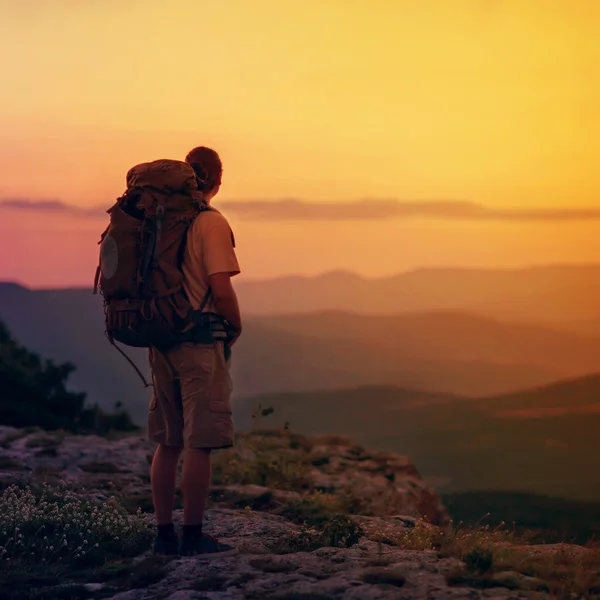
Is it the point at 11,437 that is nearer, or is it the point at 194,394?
the point at 194,394

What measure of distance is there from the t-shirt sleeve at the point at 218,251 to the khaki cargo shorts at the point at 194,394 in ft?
1.73

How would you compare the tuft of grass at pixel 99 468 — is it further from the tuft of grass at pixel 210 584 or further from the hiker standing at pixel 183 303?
the tuft of grass at pixel 210 584

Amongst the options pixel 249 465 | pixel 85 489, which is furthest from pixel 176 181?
pixel 249 465

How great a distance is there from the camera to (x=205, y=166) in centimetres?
684

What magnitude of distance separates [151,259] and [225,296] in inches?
21.2

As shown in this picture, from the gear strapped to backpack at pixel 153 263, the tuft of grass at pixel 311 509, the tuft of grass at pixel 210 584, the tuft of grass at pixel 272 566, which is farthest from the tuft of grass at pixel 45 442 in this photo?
the tuft of grass at pixel 210 584

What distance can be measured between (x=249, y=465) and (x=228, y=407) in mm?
5186

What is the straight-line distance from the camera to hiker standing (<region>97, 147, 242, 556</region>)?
646cm

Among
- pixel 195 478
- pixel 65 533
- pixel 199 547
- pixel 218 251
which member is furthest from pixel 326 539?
pixel 218 251

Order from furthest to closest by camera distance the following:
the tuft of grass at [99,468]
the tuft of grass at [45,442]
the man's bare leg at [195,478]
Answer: the tuft of grass at [45,442] → the tuft of grass at [99,468] → the man's bare leg at [195,478]

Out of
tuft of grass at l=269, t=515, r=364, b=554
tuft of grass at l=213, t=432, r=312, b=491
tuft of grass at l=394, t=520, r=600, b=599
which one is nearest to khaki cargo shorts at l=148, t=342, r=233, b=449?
tuft of grass at l=269, t=515, r=364, b=554

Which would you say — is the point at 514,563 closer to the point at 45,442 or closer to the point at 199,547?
the point at 199,547

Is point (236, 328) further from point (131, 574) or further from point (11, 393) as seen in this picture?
point (11, 393)

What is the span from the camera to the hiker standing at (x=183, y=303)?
646cm
